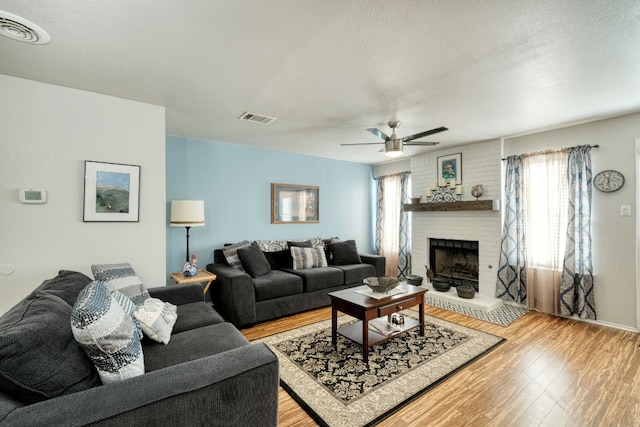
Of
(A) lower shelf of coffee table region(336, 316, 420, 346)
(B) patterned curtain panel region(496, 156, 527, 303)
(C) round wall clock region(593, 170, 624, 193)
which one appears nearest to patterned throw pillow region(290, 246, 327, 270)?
(A) lower shelf of coffee table region(336, 316, 420, 346)

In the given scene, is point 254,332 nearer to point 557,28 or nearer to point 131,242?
point 131,242

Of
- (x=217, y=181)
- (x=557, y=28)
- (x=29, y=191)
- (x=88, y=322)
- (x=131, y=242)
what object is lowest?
(x=88, y=322)

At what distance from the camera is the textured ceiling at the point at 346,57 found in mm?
1546

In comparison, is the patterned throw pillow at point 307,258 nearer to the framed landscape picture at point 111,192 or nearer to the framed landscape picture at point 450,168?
the framed landscape picture at point 111,192

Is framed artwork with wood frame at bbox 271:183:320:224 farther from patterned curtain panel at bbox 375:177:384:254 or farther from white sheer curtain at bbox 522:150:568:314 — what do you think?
white sheer curtain at bbox 522:150:568:314

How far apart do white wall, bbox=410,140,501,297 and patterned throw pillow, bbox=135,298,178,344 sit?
4.26 m

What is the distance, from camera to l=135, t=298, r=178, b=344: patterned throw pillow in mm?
1824

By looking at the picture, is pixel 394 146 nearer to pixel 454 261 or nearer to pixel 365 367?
A: pixel 365 367

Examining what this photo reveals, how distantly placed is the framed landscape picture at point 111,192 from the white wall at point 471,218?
14.4 ft

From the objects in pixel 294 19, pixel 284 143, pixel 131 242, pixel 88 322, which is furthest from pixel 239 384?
pixel 284 143

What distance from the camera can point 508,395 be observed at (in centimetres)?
207

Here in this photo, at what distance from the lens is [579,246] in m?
3.43

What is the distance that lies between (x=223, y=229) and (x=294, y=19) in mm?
3300

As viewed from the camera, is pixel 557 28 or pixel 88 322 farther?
pixel 557 28
